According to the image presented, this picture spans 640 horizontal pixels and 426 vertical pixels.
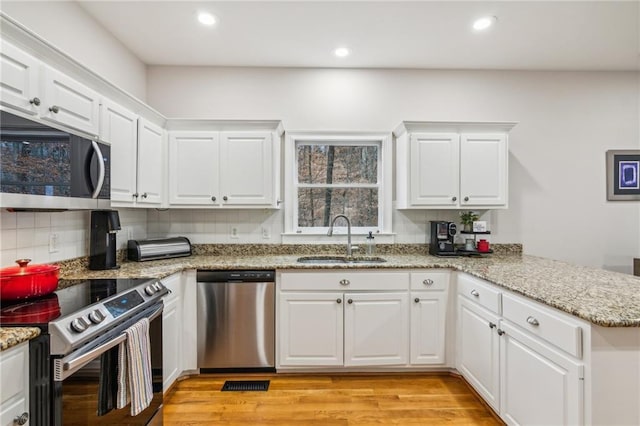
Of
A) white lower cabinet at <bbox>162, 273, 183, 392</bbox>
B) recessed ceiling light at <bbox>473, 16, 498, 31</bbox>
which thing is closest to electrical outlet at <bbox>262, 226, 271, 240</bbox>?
white lower cabinet at <bbox>162, 273, 183, 392</bbox>

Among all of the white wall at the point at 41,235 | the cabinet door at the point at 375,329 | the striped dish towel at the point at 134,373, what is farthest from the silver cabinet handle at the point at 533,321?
the white wall at the point at 41,235

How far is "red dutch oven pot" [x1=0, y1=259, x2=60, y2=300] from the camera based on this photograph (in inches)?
56.2

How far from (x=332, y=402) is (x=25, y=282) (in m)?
1.95

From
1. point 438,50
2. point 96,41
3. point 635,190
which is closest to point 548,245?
point 635,190

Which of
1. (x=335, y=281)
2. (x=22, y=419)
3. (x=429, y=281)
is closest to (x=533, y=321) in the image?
(x=429, y=281)

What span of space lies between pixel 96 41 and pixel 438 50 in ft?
9.37

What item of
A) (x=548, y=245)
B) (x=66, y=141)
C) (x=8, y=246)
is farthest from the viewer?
(x=548, y=245)

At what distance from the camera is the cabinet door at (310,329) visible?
2.60 m

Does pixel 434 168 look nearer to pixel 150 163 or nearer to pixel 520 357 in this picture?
pixel 520 357

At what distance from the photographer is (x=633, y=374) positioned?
4.36 feet

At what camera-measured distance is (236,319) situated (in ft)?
8.46

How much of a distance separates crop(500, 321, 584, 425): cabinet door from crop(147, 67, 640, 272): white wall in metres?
1.58

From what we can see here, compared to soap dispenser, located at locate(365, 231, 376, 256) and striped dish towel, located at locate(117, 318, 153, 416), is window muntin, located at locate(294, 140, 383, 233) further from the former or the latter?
striped dish towel, located at locate(117, 318, 153, 416)

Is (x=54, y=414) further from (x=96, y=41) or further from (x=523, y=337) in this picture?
(x=96, y=41)
